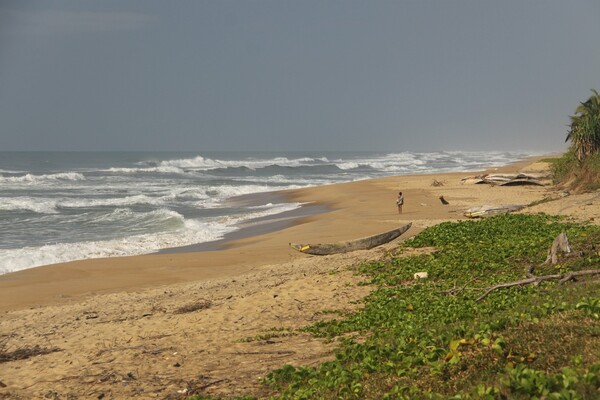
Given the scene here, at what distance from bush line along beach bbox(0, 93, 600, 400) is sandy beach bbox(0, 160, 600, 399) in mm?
48

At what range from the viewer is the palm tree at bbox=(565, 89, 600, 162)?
3130 centimetres

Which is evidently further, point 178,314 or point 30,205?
point 30,205

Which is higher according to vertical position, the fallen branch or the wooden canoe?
the fallen branch

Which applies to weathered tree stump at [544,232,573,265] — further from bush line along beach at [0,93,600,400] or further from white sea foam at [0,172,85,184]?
white sea foam at [0,172,85,184]

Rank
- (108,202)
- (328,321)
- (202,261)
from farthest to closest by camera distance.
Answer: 1. (108,202)
2. (202,261)
3. (328,321)

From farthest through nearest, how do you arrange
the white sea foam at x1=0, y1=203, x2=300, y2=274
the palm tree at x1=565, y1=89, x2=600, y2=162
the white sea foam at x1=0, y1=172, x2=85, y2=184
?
the white sea foam at x1=0, y1=172, x2=85, y2=184 < the palm tree at x1=565, y1=89, x2=600, y2=162 < the white sea foam at x1=0, y1=203, x2=300, y2=274

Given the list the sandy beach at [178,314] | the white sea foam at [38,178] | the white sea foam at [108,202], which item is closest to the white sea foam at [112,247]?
the sandy beach at [178,314]

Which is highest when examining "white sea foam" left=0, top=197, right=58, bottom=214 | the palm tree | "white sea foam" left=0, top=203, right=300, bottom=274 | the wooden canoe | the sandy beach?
the palm tree

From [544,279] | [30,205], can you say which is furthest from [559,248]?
[30,205]

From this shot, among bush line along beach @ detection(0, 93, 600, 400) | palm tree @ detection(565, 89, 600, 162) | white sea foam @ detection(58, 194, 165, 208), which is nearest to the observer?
bush line along beach @ detection(0, 93, 600, 400)

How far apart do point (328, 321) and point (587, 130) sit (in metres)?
25.4

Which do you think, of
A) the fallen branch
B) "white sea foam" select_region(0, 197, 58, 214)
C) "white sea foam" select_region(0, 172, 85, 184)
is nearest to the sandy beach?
the fallen branch

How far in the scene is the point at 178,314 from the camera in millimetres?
12430

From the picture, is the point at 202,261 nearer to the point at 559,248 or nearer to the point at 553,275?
the point at 559,248
